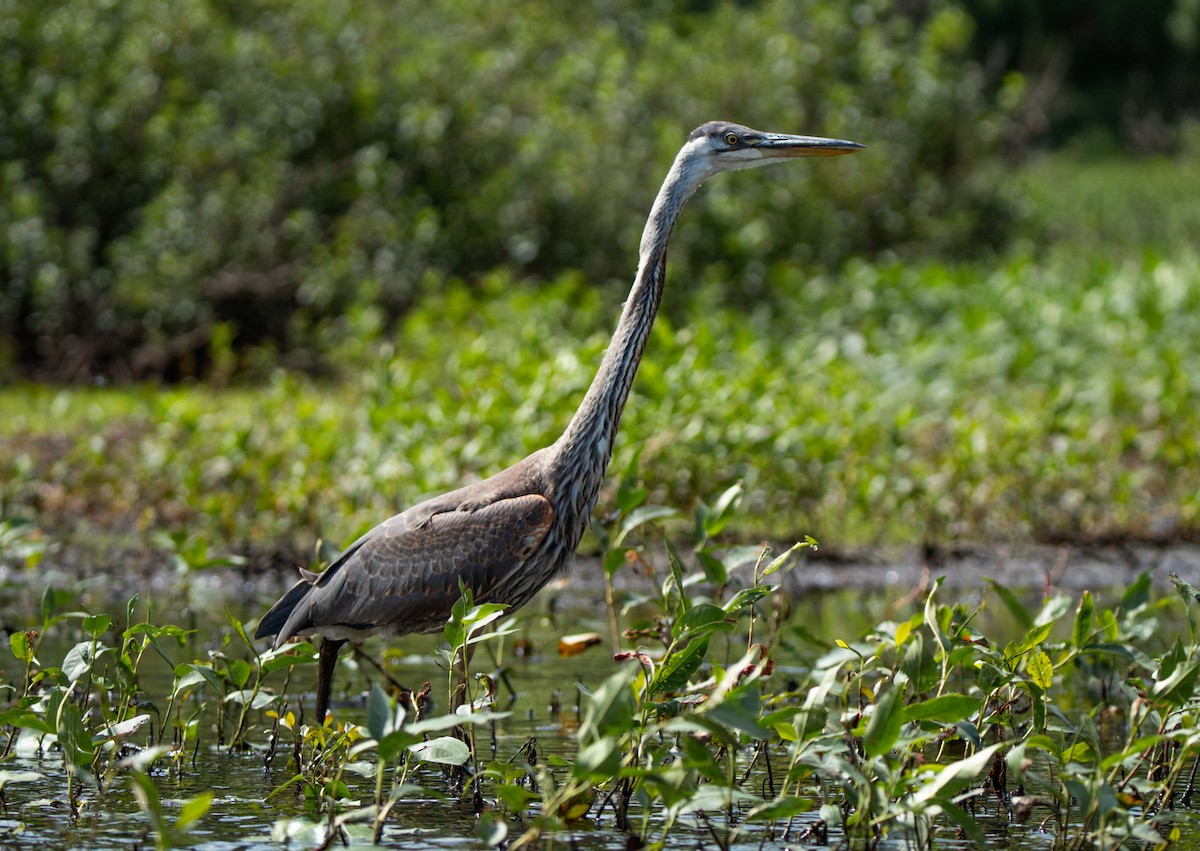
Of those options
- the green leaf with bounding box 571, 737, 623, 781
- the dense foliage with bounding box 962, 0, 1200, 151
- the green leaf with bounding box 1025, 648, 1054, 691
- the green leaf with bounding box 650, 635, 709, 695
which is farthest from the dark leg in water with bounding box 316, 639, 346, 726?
the dense foliage with bounding box 962, 0, 1200, 151

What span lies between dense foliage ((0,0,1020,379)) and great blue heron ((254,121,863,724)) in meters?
6.94

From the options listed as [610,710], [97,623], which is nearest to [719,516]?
[610,710]

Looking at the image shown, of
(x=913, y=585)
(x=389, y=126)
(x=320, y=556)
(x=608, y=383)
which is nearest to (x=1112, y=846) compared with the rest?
(x=608, y=383)

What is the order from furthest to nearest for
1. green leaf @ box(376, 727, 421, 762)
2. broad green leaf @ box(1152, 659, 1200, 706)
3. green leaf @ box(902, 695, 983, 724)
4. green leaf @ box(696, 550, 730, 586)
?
green leaf @ box(696, 550, 730, 586) → broad green leaf @ box(1152, 659, 1200, 706) → green leaf @ box(902, 695, 983, 724) → green leaf @ box(376, 727, 421, 762)

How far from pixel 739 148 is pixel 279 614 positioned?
2283 mm

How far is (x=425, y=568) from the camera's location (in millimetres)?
5566

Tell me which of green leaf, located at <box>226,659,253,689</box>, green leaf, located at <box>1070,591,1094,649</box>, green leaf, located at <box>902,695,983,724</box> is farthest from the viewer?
green leaf, located at <box>226,659,253,689</box>

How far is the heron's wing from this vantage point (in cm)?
547

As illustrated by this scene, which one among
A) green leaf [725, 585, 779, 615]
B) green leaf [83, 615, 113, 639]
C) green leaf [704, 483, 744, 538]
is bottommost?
green leaf [704, 483, 744, 538]

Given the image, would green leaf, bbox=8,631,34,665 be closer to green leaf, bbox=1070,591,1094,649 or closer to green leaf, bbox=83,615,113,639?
green leaf, bbox=83,615,113,639

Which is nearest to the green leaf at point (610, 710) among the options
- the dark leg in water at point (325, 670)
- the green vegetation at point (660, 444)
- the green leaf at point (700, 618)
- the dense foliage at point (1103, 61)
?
the green leaf at point (700, 618)

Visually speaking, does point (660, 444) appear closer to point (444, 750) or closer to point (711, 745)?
point (711, 745)

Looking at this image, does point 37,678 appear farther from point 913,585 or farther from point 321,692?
point 913,585

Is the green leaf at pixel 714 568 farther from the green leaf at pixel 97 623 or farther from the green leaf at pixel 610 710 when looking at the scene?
the green leaf at pixel 97 623
